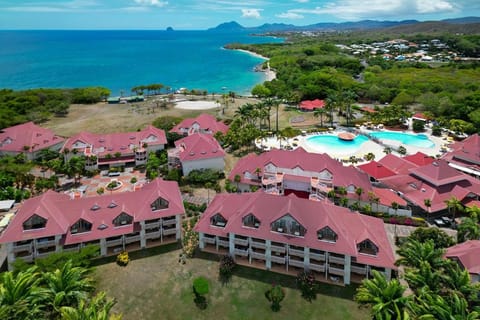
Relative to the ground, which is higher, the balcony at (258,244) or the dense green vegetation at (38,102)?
the dense green vegetation at (38,102)

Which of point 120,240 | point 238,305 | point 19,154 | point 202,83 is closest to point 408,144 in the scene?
point 238,305

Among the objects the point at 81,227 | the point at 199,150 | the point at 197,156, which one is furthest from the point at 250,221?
the point at 199,150

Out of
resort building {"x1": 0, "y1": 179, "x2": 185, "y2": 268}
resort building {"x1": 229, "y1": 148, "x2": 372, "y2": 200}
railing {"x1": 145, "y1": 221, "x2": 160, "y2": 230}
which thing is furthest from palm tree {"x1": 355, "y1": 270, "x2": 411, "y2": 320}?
railing {"x1": 145, "y1": 221, "x2": 160, "y2": 230}

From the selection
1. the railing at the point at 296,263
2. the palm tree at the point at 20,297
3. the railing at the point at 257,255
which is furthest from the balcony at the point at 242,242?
the palm tree at the point at 20,297

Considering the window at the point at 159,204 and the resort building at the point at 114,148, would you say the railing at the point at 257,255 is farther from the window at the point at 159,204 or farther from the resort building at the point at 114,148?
the resort building at the point at 114,148

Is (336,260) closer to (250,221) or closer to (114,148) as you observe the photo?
(250,221)

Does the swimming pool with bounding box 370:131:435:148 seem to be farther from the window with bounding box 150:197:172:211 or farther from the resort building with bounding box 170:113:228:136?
the window with bounding box 150:197:172:211
